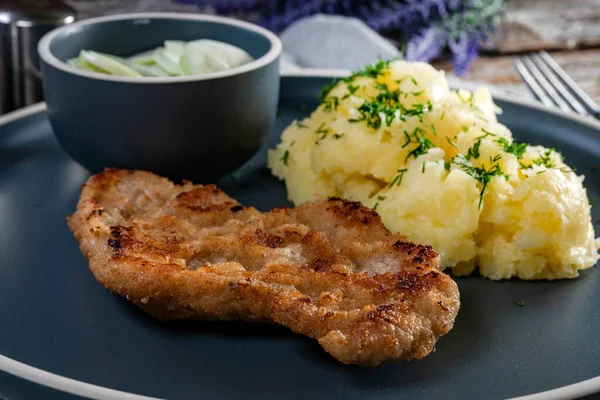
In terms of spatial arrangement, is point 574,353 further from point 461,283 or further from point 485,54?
point 485,54

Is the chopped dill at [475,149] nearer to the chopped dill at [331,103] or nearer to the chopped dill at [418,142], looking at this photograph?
the chopped dill at [418,142]

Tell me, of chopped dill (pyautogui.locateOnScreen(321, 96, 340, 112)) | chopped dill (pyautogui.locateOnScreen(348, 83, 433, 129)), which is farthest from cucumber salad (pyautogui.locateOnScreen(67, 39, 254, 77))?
chopped dill (pyautogui.locateOnScreen(348, 83, 433, 129))

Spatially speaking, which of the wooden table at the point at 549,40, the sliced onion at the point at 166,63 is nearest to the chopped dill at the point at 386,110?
the sliced onion at the point at 166,63

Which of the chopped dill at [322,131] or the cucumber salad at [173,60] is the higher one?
the cucumber salad at [173,60]

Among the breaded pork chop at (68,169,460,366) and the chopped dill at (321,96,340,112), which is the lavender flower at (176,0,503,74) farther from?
→ the breaded pork chop at (68,169,460,366)

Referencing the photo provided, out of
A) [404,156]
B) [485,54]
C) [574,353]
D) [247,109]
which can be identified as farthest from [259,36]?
[485,54]

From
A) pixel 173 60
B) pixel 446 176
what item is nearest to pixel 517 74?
pixel 173 60
